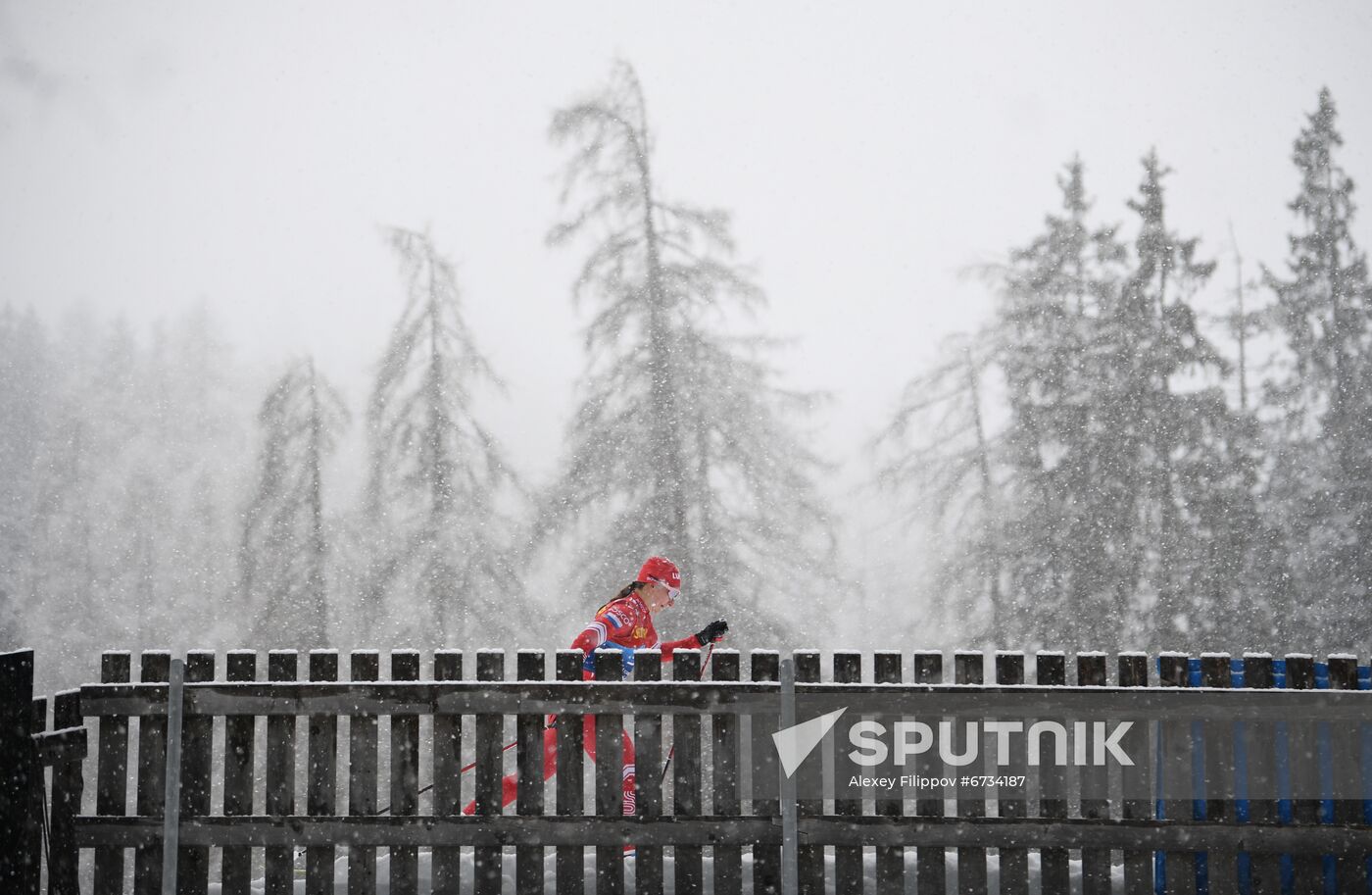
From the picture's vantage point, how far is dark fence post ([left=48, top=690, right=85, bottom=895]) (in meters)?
5.48

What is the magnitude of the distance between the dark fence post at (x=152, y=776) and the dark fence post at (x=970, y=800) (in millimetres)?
4299

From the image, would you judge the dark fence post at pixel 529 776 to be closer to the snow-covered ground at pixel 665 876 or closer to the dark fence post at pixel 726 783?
the snow-covered ground at pixel 665 876

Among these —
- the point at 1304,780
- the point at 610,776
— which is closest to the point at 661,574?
the point at 610,776

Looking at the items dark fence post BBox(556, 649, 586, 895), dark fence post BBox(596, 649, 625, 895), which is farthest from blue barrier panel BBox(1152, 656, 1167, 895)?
dark fence post BBox(556, 649, 586, 895)

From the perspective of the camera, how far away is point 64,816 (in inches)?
218

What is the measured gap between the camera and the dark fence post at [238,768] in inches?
221

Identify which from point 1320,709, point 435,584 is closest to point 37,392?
point 435,584

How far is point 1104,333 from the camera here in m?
22.3

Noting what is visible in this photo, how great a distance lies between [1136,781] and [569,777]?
3.07 metres

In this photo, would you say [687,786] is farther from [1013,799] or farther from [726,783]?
[1013,799]

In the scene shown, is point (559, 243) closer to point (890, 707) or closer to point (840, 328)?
point (890, 707)

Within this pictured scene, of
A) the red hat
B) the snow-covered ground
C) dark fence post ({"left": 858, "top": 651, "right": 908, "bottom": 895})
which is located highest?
the red hat

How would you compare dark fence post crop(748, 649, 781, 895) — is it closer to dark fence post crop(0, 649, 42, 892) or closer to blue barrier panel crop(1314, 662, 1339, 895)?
blue barrier panel crop(1314, 662, 1339, 895)

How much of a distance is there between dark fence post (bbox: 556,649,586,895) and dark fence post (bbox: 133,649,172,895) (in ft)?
7.04
